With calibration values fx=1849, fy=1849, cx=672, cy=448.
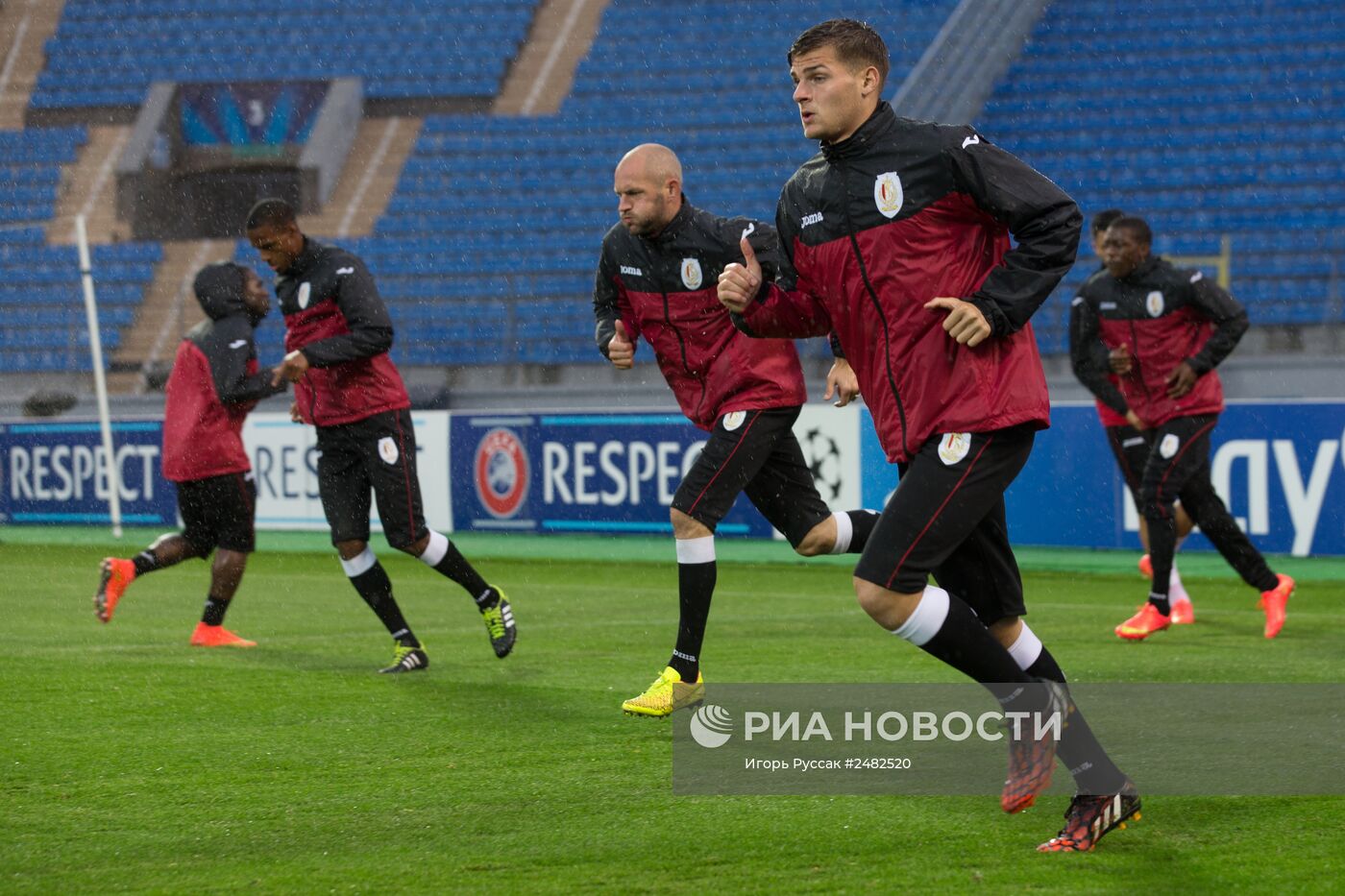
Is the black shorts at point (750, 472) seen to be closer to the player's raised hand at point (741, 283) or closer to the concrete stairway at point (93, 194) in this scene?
the player's raised hand at point (741, 283)

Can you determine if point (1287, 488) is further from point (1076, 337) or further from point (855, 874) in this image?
point (855, 874)

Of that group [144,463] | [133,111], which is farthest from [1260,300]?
[133,111]

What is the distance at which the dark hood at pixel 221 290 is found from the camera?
960 cm

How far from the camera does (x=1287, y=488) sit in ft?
44.2

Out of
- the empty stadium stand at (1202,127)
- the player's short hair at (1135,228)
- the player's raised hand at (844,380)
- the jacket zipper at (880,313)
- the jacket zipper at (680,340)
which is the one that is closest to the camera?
the jacket zipper at (880,313)

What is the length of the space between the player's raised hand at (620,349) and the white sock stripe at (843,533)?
1.10 metres

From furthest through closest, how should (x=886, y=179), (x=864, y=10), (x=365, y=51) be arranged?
(x=365, y=51), (x=864, y=10), (x=886, y=179)

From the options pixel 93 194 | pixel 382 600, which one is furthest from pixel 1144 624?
pixel 93 194

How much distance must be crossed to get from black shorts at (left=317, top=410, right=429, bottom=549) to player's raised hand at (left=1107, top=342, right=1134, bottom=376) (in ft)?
12.2

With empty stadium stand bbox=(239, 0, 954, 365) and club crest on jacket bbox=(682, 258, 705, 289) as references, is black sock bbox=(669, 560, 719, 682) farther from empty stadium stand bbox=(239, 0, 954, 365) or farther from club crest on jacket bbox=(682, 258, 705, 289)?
empty stadium stand bbox=(239, 0, 954, 365)

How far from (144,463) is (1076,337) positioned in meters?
11.8

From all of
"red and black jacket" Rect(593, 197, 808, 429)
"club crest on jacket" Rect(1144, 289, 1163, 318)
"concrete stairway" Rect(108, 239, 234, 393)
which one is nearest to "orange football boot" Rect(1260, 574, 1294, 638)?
"club crest on jacket" Rect(1144, 289, 1163, 318)

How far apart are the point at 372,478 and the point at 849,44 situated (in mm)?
4119

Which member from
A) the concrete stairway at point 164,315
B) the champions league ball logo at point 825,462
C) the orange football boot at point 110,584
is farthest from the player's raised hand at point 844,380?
the concrete stairway at point 164,315
